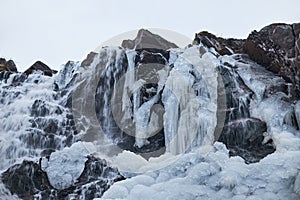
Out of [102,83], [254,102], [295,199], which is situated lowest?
[295,199]

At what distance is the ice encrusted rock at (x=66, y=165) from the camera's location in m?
12.7

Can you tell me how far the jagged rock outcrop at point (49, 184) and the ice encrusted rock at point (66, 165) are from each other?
14 cm

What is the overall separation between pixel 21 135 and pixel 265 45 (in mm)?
9738

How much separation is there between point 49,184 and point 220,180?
17.4 ft

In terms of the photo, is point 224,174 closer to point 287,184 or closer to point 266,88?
point 287,184

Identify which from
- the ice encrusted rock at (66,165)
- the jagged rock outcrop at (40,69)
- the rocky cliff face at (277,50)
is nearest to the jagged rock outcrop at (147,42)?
the rocky cliff face at (277,50)

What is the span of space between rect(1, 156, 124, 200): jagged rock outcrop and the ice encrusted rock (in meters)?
0.14

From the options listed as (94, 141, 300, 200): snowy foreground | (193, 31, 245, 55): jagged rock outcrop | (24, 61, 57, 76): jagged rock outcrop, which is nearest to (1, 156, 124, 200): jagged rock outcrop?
(94, 141, 300, 200): snowy foreground

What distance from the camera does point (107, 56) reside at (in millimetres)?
16969

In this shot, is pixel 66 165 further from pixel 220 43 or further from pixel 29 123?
pixel 220 43

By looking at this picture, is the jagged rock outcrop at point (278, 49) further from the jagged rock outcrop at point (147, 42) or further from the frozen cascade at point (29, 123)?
the frozen cascade at point (29, 123)

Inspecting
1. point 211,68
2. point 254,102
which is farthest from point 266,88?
point 211,68

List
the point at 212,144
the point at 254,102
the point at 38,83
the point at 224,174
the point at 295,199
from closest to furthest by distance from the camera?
the point at 295,199
the point at 224,174
the point at 212,144
the point at 254,102
the point at 38,83

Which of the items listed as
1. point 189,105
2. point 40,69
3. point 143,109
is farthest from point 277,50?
point 40,69
